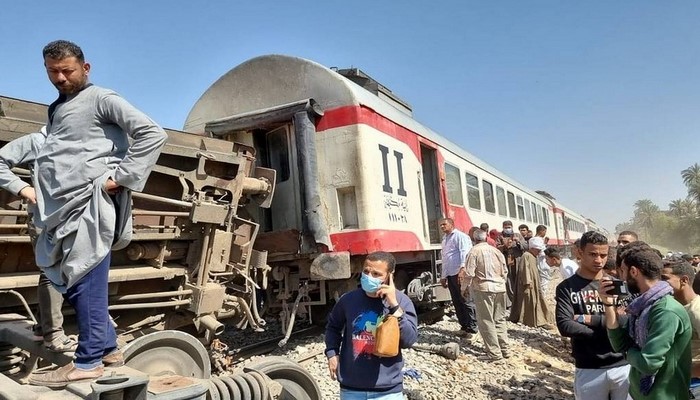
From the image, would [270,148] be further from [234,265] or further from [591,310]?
[591,310]

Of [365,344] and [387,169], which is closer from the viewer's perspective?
[365,344]

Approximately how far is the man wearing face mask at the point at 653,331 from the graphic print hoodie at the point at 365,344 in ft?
3.89

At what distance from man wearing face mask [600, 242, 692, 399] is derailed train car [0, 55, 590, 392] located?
3.16m

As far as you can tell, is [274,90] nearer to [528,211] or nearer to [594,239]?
[594,239]

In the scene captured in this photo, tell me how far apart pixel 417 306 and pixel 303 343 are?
10.2 feet

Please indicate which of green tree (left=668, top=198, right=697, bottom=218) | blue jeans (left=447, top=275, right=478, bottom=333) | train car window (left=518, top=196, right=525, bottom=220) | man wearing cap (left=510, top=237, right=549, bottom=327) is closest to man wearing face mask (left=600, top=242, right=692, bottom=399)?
blue jeans (left=447, top=275, right=478, bottom=333)

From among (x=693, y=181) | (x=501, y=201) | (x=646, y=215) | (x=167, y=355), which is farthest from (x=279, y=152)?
(x=646, y=215)

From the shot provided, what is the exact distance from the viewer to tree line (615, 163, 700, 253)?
6825cm

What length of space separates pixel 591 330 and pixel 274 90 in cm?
496

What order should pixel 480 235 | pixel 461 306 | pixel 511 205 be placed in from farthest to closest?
pixel 511 205 < pixel 461 306 < pixel 480 235

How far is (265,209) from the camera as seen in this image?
700 centimetres

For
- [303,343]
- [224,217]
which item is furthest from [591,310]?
[303,343]

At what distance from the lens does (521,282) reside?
8.55 m

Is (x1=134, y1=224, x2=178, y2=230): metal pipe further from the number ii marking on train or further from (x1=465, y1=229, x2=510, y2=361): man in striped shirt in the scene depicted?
(x1=465, y1=229, x2=510, y2=361): man in striped shirt
